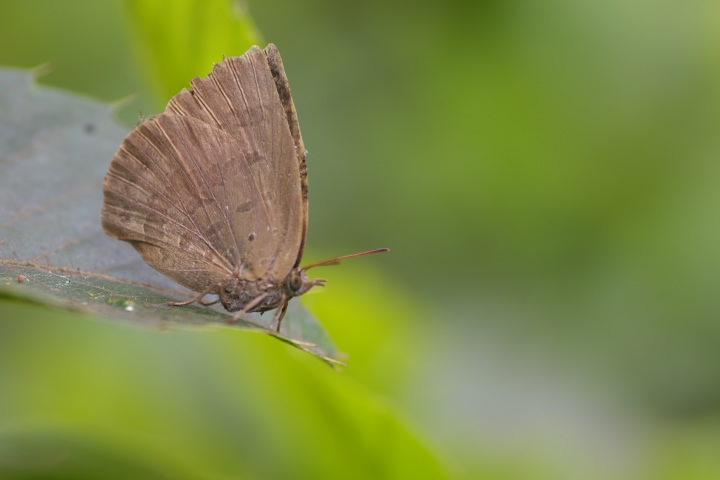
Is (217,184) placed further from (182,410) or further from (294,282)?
(182,410)

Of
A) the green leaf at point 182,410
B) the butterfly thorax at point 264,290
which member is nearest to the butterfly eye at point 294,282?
the butterfly thorax at point 264,290

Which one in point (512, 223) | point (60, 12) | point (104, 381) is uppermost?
point (60, 12)

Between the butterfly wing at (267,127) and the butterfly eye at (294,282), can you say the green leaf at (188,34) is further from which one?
the butterfly eye at (294,282)

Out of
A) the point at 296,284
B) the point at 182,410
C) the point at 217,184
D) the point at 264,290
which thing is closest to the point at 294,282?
the point at 296,284

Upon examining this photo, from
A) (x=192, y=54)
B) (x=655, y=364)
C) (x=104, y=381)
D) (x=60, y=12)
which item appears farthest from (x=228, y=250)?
(x=60, y=12)

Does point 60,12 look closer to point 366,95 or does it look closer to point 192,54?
point 366,95

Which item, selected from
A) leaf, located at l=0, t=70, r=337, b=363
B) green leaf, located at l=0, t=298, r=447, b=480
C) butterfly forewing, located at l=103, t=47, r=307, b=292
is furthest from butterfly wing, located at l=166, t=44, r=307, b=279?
green leaf, located at l=0, t=298, r=447, b=480

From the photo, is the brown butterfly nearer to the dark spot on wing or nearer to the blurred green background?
the dark spot on wing
